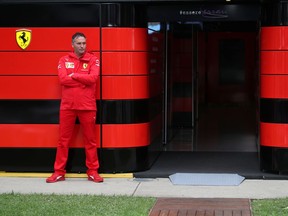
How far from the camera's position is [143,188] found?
812 centimetres

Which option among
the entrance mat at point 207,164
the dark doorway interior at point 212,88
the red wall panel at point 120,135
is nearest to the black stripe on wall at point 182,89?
the dark doorway interior at point 212,88

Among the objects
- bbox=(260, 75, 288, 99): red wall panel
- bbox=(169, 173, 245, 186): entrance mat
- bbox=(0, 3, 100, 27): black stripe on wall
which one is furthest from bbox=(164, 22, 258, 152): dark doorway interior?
bbox=(0, 3, 100, 27): black stripe on wall

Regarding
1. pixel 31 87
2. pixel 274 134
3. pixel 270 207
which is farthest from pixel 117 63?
pixel 270 207

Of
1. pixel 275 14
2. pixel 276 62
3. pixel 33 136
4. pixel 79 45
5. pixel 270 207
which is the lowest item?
pixel 270 207

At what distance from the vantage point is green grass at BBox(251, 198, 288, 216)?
6.65 meters

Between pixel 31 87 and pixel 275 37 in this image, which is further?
pixel 31 87

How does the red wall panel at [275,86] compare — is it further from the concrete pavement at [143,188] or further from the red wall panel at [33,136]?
the red wall panel at [33,136]

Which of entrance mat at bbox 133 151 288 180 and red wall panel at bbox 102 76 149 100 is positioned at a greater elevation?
red wall panel at bbox 102 76 149 100

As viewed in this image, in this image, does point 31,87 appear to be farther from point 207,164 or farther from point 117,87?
point 207,164

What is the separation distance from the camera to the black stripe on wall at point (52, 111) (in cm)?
873

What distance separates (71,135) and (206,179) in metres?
1.96

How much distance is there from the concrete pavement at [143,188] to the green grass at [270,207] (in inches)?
12.5

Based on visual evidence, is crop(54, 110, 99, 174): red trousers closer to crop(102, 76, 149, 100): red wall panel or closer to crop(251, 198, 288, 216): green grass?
crop(102, 76, 149, 100): red wall panel

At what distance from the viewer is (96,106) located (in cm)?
867
